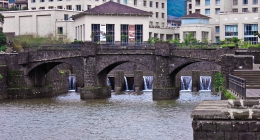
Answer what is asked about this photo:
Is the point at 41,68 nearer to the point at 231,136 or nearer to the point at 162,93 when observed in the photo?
the point at 162,93

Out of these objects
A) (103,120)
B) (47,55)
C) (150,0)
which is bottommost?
(103,120)

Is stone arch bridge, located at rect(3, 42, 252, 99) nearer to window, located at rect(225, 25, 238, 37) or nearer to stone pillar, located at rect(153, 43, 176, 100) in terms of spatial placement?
stone pillar, located at rect(153, 43, 176, 100)

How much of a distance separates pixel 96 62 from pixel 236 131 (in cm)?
5884

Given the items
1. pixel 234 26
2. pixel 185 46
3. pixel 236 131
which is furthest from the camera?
pixel 234 26

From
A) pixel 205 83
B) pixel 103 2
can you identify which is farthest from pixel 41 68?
pixel 103 2

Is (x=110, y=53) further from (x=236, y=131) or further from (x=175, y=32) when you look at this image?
(x=175, y=32)

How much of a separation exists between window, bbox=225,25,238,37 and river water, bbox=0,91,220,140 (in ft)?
197

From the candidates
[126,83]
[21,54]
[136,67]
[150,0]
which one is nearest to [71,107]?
[21,54]

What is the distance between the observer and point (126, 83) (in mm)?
99375

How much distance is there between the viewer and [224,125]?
77.4 ft

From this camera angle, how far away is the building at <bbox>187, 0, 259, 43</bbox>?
135250mm

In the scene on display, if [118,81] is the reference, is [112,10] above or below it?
above

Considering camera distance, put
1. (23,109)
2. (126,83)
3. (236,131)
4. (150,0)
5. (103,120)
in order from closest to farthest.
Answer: (236,131) < (103,120) < (23,109) < (126,83) < (150,0)

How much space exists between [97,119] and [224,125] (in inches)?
1368
